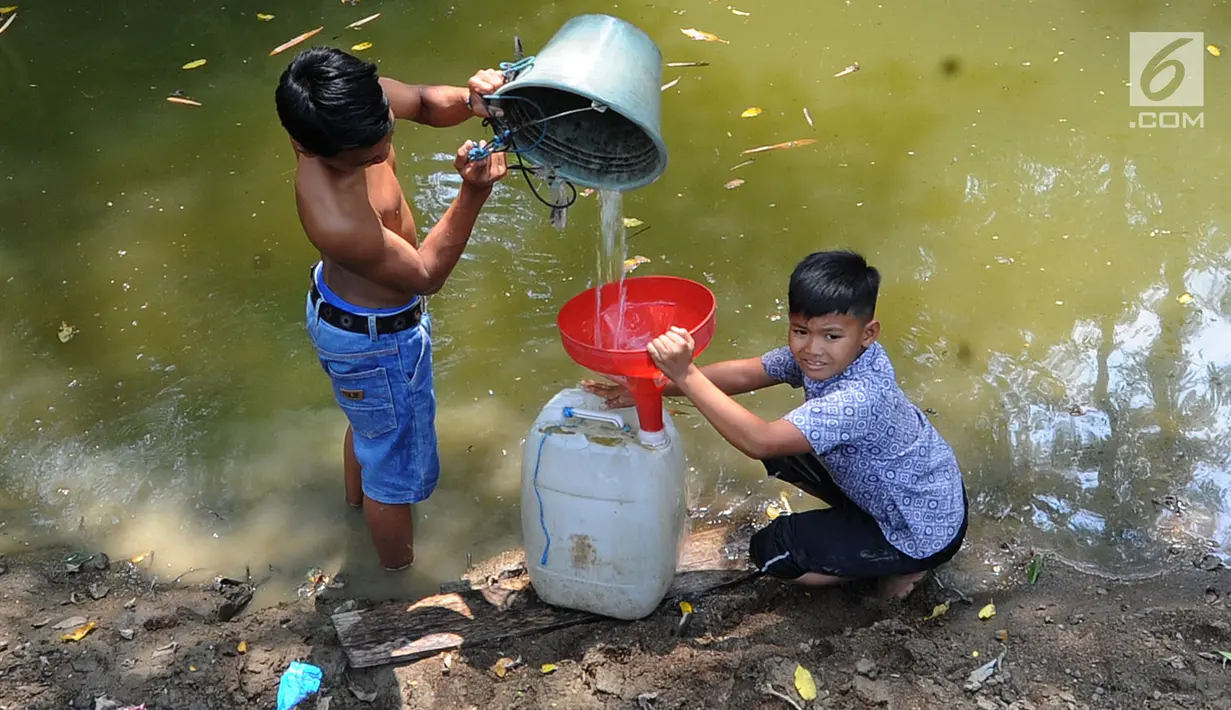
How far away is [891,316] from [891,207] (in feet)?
2.31

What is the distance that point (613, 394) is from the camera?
2.59 metres

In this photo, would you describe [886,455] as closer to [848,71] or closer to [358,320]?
[358,320]

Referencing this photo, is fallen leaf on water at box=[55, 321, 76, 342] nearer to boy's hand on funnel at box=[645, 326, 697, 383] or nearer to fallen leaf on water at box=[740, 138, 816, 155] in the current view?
boy's hand on funnel at box=[645, 326, 697, 383]

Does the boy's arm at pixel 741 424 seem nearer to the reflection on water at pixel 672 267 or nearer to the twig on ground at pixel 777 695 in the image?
the twig on ground at pixel 777 695

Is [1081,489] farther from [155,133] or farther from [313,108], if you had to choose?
[155,133]

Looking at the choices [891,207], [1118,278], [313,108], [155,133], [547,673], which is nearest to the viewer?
[313,108]

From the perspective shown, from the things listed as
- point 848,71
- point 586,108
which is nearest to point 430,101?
point 586,108

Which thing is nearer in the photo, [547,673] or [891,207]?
[547,673]

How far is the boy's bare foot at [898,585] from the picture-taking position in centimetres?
271

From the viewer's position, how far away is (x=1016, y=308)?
3.84 meters

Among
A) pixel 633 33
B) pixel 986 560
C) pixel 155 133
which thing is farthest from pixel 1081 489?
pixel 155 133

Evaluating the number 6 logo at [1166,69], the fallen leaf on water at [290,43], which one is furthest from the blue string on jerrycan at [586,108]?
the fallen leaf on water at [290,43]

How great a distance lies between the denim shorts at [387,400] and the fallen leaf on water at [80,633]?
749 mm

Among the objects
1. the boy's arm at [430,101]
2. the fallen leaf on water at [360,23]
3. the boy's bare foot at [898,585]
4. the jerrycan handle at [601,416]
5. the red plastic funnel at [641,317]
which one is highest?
the fallen leaf on water at [360,23]
